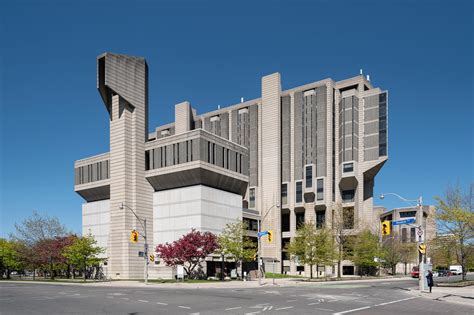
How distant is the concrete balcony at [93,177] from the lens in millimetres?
77188

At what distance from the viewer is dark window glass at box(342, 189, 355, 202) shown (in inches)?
3706

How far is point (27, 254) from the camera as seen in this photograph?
7300 centimetres

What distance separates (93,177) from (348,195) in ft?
169

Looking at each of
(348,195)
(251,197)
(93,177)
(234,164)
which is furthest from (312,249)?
(93,177)

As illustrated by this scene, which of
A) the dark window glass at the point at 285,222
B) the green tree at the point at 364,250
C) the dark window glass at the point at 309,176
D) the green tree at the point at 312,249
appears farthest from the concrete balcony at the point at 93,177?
the green tree at the point at 364,250

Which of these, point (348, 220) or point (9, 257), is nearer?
point (9, 257)

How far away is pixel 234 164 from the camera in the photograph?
74000 millimetres

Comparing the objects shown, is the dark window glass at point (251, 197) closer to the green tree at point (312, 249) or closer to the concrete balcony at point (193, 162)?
the concrete balcony at point (193, 162)

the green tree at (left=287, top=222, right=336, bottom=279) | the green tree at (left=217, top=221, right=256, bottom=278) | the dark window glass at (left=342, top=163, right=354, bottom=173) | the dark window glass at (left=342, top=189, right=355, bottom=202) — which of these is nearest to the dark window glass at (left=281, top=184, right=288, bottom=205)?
the dark window glass at (left=342, top=189, right=355, bottom=202)

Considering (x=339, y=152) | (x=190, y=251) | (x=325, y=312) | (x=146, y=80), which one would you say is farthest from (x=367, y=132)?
(x=325, y=312)

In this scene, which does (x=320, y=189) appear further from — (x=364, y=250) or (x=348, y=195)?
(x=364, y=250)

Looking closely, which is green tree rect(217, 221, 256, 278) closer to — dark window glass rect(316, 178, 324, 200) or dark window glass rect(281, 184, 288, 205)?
dark window glass rect(316, 178, 324, 200)

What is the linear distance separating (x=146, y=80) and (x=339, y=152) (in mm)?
43412

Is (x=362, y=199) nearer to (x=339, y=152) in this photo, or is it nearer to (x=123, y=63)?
(x=339, y=152)
